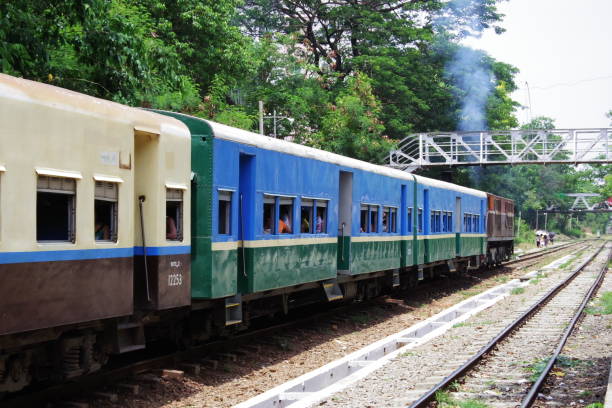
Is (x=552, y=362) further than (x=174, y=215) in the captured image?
Yes

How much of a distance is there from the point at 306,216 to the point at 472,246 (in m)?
16.9

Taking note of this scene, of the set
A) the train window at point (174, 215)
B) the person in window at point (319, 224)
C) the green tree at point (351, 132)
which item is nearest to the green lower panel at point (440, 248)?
the person in window at point (319, 224)

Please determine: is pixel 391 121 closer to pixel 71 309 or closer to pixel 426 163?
Answer: pixel 426 163

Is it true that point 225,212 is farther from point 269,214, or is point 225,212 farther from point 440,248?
point 440,248

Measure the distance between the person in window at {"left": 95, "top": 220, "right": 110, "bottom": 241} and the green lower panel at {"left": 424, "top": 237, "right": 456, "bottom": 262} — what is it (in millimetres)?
15034

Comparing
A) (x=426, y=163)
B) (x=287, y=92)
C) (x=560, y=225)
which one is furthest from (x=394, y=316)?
(x=560, y=225)

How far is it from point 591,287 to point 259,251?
17.1 meters

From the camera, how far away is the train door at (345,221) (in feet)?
52.4

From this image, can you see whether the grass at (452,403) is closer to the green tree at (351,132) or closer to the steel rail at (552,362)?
the steel rail at (552,362)

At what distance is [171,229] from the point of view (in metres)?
9.51

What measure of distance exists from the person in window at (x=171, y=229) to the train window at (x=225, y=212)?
1017mm

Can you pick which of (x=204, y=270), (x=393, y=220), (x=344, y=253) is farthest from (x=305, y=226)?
(x=393, y=220)

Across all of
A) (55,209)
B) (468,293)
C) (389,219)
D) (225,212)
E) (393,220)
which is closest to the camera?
(55,209)

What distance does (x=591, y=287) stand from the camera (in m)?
25.6
